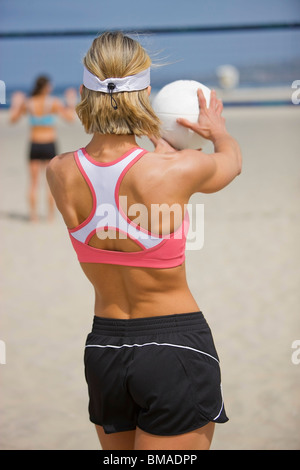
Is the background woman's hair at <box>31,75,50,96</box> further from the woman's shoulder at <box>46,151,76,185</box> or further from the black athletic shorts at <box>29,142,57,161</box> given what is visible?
the woman's shoulder at <box>46,151,76,185</box>

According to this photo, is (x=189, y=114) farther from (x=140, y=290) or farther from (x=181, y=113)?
(x=140, y=290)

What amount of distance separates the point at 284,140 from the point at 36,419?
1228 cm

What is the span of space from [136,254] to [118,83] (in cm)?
45

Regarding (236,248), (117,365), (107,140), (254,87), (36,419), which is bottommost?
(36,419)

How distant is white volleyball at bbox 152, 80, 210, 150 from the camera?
6.21 ft

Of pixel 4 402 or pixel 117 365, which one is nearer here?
pixel 117 365

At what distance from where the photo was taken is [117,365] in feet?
5.38

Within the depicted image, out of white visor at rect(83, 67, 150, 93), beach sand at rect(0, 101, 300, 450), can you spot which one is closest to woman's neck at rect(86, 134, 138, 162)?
white visor at rect(83, 67, 150, 93)

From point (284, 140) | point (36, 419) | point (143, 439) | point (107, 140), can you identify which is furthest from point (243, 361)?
point (284, 140)

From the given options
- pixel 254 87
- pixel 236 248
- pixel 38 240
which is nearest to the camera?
pixel 236 248

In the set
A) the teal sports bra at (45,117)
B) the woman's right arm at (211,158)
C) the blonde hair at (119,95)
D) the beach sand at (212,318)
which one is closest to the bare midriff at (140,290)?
the woman's right arm at (211,158)

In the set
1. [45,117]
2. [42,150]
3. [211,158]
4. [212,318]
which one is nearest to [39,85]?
[45,117]

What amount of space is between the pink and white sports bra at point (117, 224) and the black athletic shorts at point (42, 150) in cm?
577
